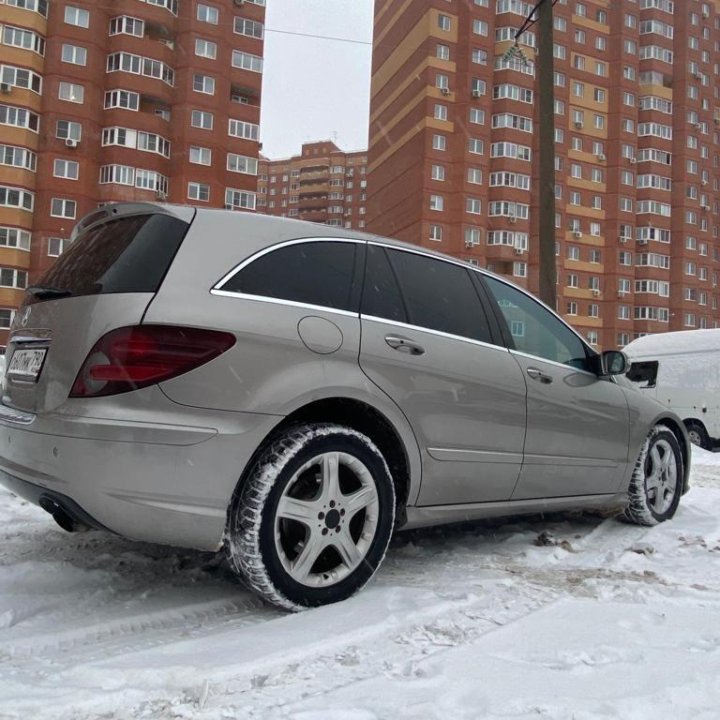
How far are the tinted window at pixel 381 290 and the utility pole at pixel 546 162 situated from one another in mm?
8106

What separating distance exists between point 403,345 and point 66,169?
129ft

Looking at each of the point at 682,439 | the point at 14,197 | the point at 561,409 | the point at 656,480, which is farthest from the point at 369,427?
the point at 14,197

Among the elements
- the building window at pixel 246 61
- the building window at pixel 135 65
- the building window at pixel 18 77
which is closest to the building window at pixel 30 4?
the building window at pixel 18 77

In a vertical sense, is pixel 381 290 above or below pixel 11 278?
below

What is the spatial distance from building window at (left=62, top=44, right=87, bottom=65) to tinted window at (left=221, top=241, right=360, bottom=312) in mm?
40813

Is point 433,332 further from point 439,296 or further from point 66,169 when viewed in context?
point 66,169

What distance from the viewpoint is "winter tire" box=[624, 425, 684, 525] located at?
4.70 meters

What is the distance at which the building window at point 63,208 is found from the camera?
122 feet

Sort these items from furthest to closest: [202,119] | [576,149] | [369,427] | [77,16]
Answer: [576,149] < [202,119] < [77,16] < [369,427]

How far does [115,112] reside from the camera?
3856cm

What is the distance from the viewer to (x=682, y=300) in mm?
57250

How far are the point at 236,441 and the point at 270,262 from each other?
2.65 ft

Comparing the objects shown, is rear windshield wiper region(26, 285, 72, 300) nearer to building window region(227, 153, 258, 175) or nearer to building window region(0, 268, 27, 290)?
building window region(0, 268, 27, 290)

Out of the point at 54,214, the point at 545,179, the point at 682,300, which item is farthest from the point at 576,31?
the point at 545,179
